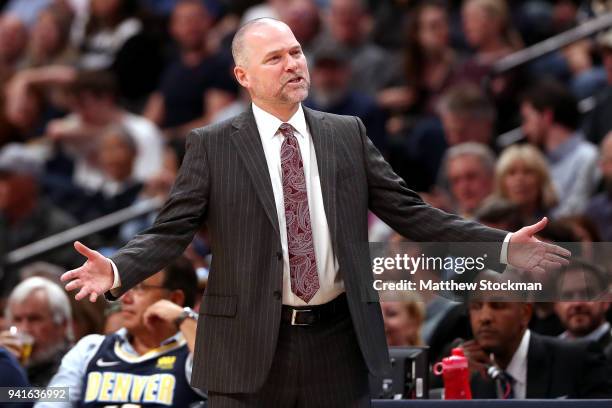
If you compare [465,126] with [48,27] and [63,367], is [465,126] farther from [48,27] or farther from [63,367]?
[48,27]

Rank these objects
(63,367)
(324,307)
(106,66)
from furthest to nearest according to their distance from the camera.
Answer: (106,66) → (63,367) → (324,307)

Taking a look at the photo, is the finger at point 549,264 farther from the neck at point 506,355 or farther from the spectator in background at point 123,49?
the spectator in background at point 123,49

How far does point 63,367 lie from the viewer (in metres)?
5.04

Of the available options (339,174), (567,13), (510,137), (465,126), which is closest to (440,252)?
(339,174)

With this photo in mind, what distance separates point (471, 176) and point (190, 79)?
3.29 meters

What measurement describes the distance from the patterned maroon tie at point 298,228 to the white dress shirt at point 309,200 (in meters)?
0.01

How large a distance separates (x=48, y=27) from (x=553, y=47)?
4588mm

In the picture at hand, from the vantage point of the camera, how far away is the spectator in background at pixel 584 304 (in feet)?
13.7

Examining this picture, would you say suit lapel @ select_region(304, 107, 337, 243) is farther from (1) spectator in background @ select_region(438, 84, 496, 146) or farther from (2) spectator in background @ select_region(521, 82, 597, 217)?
(1) spectator in background @ select_region(438, 84, 496, 146)

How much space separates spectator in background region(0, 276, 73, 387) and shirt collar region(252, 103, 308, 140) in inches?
85.1

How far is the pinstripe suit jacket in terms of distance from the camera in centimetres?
367

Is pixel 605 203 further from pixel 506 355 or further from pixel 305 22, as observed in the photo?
pixel 305 22

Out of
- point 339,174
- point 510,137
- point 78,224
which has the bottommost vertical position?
point 339,174

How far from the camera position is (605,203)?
731cm
